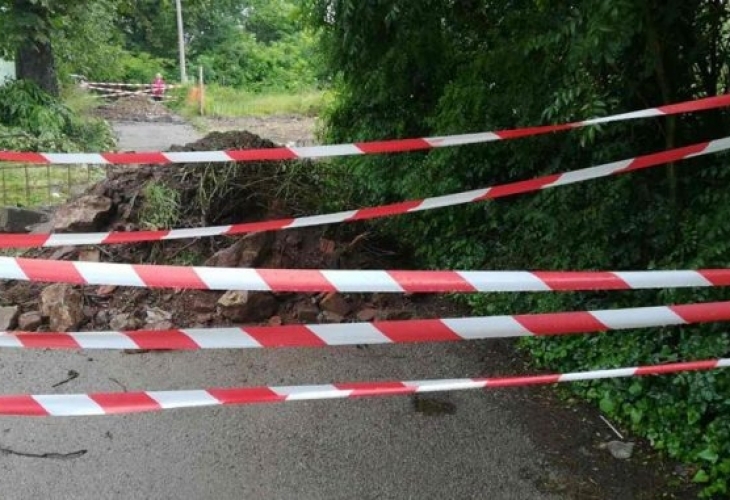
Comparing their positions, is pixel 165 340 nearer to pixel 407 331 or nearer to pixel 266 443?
pixel 407 331

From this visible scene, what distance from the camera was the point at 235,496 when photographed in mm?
3102

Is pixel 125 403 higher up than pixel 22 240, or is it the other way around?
pixel 22 240

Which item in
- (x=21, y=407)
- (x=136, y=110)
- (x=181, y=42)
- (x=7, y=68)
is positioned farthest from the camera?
(x=181, y=42)

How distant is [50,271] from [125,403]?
62cm

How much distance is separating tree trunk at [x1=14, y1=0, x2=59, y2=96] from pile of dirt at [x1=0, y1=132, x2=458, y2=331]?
974 cm

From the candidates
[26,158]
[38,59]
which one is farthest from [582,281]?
[38,59]

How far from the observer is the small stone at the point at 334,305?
208 inches

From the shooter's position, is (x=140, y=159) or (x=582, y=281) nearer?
(x=582, y=281)

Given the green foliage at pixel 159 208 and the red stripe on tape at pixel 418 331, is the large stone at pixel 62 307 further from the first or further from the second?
the red stripe on tape at pixel 418 331

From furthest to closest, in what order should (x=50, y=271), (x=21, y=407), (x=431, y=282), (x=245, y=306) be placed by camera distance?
(x=245, y=306) < (x=21, y=407) < (x=431, y=282) < (x=50, y=271)

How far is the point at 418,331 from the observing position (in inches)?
87.7

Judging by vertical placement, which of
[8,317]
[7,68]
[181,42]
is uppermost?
[181,42]

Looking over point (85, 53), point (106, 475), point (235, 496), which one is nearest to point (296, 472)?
point (235, 496)

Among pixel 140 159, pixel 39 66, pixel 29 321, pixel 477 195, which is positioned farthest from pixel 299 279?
pixel 39 66
